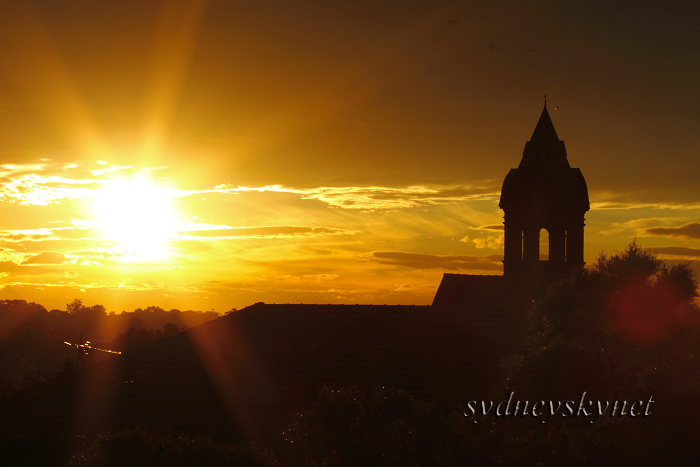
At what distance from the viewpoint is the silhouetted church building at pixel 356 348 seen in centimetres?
2878

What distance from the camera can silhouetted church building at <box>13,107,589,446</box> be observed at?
28781 millimetres

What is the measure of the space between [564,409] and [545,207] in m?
13.9

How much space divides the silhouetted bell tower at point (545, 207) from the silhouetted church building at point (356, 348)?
6cm

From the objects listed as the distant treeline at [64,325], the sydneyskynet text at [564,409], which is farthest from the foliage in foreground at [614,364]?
the distant treeline at [64,325]

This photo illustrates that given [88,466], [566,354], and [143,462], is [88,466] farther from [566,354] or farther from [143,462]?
[566,354]

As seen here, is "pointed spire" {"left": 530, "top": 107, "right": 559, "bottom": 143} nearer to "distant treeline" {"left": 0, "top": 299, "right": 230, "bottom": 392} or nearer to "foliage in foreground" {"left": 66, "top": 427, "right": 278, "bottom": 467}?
"foliage in foreground" {"left": 66, "top": 427, "right": 278, "bottom": 467}

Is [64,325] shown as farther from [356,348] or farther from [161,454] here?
[161,454]

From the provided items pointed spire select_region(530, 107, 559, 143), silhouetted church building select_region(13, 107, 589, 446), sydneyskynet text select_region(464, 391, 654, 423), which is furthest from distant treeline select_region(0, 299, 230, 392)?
sydneyskynet text select_region(464, 391, 654, 423)

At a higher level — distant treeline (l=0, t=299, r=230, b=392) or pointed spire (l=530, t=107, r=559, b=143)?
pointed spire (l=530, t=107, r=559, b=143)

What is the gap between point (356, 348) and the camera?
1270 inches

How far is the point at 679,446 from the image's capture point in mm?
22062

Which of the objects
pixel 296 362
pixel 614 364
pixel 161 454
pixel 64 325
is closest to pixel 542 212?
pixel 614 364

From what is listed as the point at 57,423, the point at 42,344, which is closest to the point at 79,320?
the point at 42,344

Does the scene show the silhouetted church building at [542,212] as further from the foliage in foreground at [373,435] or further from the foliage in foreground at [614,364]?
the foliage in foreground at [373,435]
